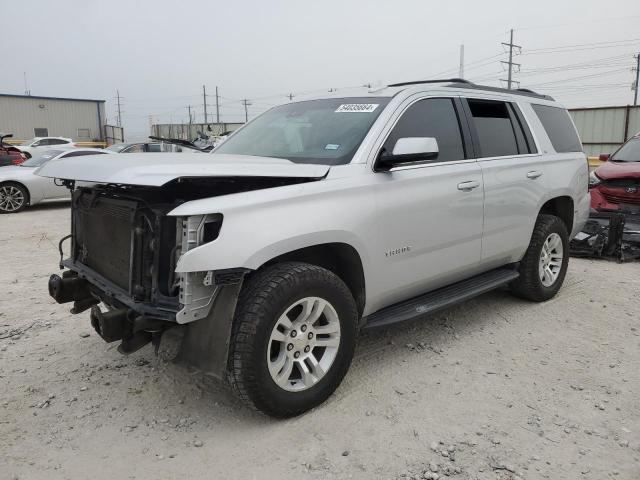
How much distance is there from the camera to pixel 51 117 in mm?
38375

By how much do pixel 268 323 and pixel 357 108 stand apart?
174 centimetres

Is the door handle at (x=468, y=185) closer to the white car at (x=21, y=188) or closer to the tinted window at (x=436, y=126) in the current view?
the tinted window at (x=436, y=126)

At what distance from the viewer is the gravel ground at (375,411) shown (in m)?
2.64

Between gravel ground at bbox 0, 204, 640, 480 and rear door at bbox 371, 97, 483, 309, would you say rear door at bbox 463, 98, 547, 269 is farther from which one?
gravel ground at bbox 0, 204, 640, 480

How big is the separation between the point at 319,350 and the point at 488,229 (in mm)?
1811

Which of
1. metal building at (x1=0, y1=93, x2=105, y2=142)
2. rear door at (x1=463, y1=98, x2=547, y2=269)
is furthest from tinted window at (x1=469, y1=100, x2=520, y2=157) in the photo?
metal building at (x1=0, y1=93, x2=105, y2=142)

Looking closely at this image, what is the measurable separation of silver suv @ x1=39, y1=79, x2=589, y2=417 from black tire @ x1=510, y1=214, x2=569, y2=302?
0.65ft

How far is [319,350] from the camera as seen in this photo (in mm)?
3164

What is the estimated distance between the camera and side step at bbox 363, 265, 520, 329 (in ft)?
11.4

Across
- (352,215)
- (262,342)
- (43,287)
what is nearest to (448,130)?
(352,215)

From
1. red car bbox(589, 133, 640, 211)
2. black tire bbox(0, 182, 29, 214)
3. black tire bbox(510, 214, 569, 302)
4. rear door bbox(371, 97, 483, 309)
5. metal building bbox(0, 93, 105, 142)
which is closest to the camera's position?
rear door bbox(371, 97, 483, 309)

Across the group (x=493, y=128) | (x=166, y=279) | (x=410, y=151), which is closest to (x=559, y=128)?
(x=493, y=128)

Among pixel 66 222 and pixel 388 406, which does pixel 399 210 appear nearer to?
pixel 388 406

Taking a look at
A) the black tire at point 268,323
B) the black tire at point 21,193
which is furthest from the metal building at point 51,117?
the black tire at point 268,323
